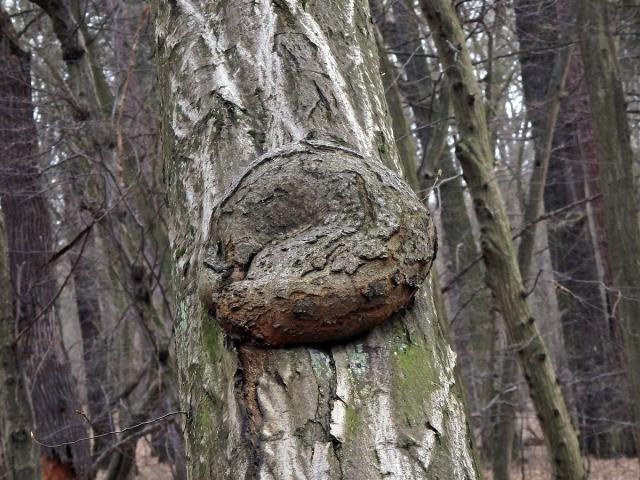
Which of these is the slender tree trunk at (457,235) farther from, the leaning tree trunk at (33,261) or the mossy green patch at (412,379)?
the mossy green patch at (412,379)

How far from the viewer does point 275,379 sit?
53.6 inches

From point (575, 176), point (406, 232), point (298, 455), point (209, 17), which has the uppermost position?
point (575, 176)

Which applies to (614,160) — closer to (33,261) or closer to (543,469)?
(543,469)

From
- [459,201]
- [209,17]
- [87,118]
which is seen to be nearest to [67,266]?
[459,201]

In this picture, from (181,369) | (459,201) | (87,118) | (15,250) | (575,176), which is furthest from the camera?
(575,176)

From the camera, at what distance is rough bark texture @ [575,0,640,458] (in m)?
6.07

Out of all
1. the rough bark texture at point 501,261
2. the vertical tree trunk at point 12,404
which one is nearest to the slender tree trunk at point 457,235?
the rough bark texture at point 501,261

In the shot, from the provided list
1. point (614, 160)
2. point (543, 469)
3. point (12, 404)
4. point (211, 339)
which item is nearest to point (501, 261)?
point (614, 160)

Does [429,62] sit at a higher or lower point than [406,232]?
higher

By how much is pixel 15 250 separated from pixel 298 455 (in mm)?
6979

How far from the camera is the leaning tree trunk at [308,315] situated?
50.5 inches

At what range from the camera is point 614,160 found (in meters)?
6.23

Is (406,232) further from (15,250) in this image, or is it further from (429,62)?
(429,62)

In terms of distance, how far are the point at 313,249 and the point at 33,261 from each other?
266 inches
